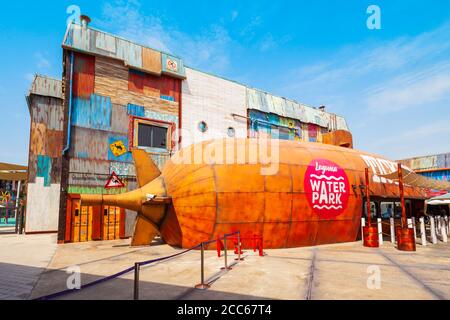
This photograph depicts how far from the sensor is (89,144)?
18.3m

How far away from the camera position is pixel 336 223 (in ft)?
47.3

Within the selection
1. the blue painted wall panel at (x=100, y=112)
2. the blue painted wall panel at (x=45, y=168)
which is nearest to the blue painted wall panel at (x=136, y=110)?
the blue painted wall panel at (x=100, y=112)

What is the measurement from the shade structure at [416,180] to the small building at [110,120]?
15.3 feet

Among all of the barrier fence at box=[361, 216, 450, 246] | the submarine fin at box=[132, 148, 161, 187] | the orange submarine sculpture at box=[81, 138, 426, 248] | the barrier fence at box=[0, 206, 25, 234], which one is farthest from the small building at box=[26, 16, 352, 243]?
the barrier fence at box=[361, 216, 450, 246]

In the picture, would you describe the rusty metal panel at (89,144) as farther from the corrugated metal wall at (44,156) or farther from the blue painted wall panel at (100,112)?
the corrugated metal wall at (44,156)

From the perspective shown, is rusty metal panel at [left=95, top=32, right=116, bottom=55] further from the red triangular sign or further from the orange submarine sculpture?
the orange submarine sculpture

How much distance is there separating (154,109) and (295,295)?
17.6 metres

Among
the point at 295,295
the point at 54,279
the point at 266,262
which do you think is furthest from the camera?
the point at 266,262

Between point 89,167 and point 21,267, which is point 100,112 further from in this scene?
point 21,267

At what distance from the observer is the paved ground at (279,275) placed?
6668 mm

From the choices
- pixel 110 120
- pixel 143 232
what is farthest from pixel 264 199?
pixel 110 120

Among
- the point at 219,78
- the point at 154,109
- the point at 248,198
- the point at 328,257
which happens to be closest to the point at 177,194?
the point at 248,198

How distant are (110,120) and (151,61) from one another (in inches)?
220

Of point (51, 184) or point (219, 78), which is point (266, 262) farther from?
point (51, 184)
